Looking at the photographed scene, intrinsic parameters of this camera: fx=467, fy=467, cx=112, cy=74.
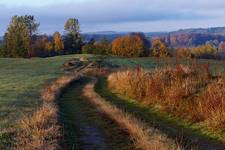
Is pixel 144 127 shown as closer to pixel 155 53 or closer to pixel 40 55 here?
pixel 155 53

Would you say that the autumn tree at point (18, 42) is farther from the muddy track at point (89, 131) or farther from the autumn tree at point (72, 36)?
the muddy track at point (89, 131)

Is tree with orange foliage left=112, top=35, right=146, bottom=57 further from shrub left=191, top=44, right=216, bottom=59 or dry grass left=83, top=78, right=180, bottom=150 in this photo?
dry grass left=83, top=78, right=180, bottom=150

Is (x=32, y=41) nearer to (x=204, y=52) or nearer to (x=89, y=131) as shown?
(x=204, y=52)

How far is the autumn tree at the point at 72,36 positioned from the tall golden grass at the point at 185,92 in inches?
3314

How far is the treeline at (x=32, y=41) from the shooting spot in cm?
10388

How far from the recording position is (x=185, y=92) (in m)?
19.0

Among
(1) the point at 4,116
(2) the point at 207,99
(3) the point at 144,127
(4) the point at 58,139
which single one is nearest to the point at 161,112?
(2) the point at 207,99

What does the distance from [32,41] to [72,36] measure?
32.2 ft

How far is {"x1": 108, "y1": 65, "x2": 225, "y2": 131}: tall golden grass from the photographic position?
15.7m

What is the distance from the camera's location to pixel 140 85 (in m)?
23.7

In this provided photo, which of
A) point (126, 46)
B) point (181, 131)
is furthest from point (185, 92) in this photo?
point (126, 46)

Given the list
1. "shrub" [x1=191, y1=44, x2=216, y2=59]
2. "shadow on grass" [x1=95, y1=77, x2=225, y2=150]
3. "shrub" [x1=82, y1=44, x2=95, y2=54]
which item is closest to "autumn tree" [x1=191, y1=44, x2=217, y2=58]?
"shrub" [x1=191, y1=44, x2=216, y2=59]

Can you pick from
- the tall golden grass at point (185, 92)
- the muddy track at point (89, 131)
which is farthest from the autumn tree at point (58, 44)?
the muddy track at point (89, 131)

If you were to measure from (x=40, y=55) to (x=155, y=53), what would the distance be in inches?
1077
